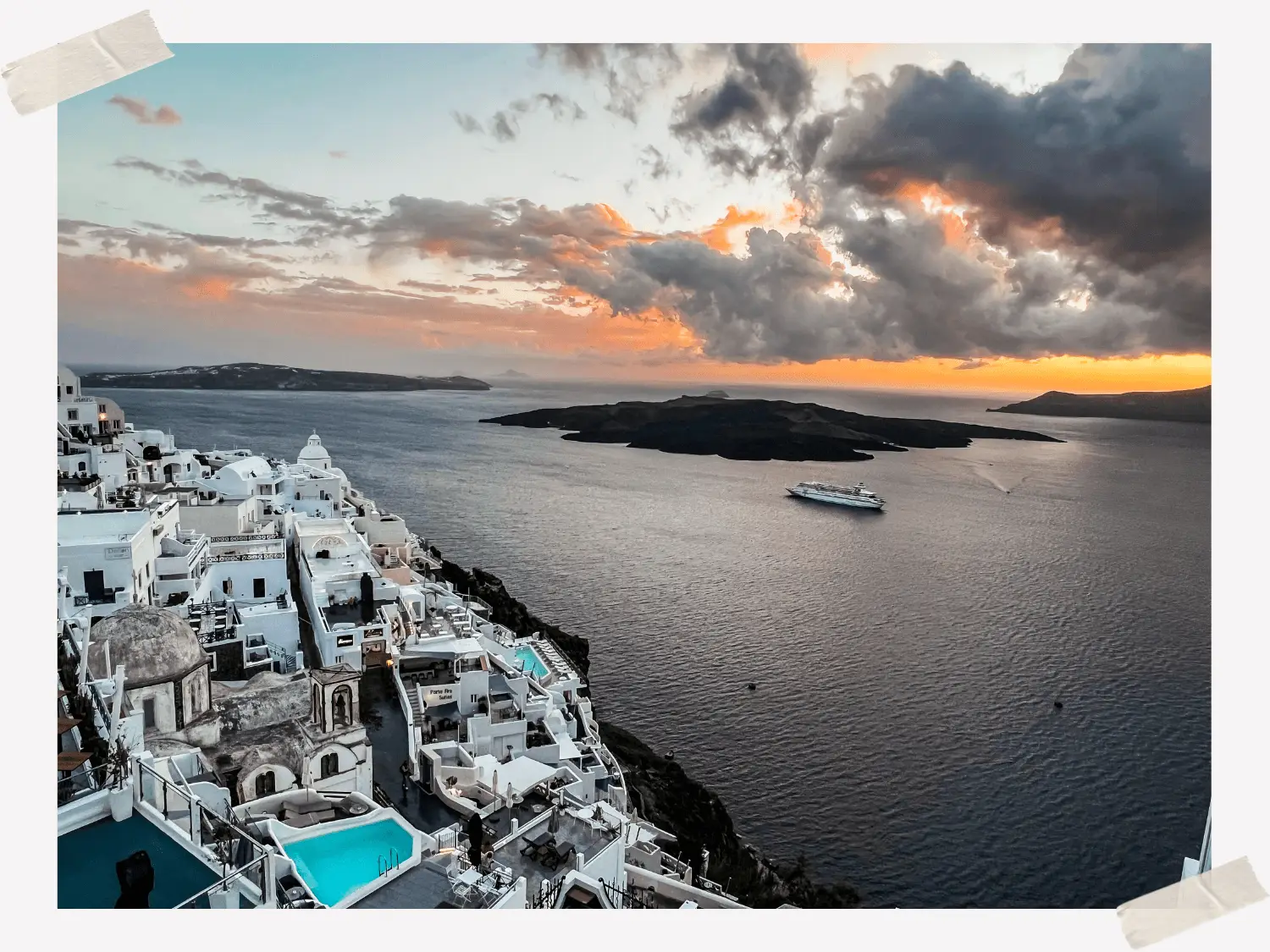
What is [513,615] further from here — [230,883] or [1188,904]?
[1188,904]

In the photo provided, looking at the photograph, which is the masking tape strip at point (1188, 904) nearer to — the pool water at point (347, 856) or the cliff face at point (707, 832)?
the cliff face at point (707, 832)

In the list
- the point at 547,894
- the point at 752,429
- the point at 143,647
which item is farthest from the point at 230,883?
the point at 752,429

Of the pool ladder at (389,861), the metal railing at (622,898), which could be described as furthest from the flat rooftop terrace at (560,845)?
the pool ladder at (389,861)

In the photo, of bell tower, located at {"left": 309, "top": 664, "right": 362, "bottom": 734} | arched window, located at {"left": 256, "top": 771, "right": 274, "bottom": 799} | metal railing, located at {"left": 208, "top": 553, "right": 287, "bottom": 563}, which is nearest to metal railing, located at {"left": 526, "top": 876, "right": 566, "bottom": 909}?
arched window, located at {"left": 256, "top": 771, "right": 274, "bottom": 799}

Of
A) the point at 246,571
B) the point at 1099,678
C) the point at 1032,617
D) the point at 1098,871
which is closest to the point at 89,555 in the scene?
the point at 246,571

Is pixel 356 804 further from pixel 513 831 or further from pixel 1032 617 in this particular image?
pixel 1032 617

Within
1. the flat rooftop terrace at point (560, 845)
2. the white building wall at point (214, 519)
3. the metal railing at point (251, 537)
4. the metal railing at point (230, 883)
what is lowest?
the flat rooftop terrace at point (560, 845)
